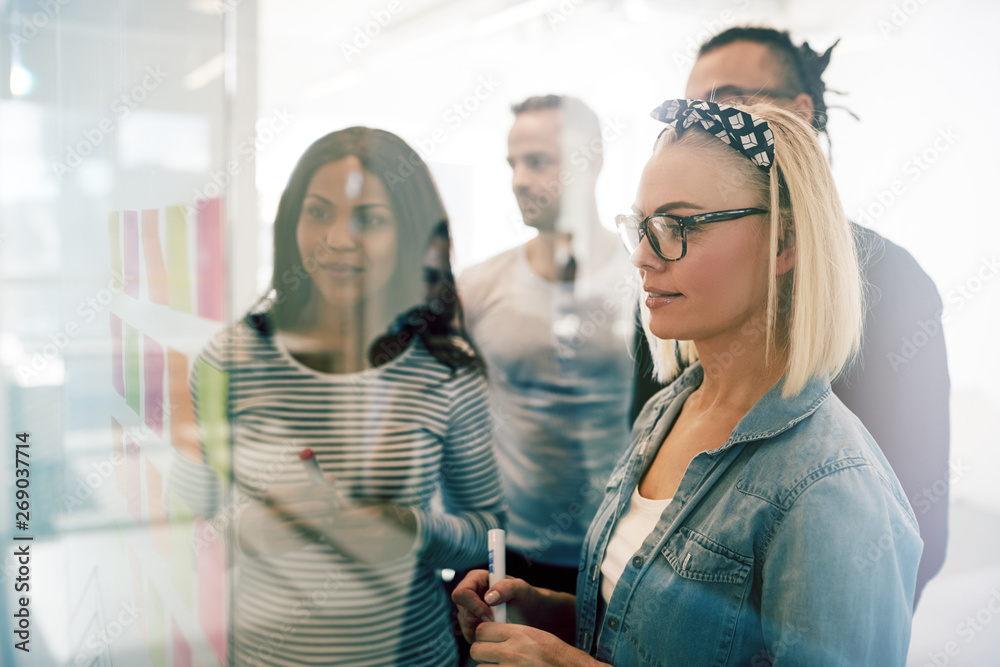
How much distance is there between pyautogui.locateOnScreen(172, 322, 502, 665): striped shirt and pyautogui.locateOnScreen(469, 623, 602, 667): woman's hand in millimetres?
293

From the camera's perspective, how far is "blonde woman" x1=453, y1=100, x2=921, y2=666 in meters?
0.65

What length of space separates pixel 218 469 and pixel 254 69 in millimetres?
736

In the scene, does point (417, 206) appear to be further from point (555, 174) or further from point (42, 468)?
point (42, 468)

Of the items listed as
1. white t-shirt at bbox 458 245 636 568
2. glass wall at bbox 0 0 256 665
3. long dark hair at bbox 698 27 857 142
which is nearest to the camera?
long dark hair at bbox 698 27 857 142

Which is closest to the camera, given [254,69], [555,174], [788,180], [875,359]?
[788,180]

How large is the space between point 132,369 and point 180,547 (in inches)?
13.1

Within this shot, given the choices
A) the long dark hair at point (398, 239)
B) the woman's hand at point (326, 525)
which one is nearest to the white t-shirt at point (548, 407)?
the long dark hair at point (398, 239)

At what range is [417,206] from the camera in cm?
120

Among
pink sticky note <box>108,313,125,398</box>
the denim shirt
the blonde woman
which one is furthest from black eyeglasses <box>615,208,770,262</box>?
pink sticky note <box>108,313,125,398</box>

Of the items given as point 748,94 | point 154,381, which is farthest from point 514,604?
point 748,94

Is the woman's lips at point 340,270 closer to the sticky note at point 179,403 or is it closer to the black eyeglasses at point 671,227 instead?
the sticky note at point 179,403

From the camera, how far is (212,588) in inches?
46.1

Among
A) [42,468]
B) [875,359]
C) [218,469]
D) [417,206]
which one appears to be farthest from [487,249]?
[42,468]

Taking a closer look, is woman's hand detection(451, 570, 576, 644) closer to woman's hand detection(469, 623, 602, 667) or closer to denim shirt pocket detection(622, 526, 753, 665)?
woman's hand detection(469, 623, 602, 667)
